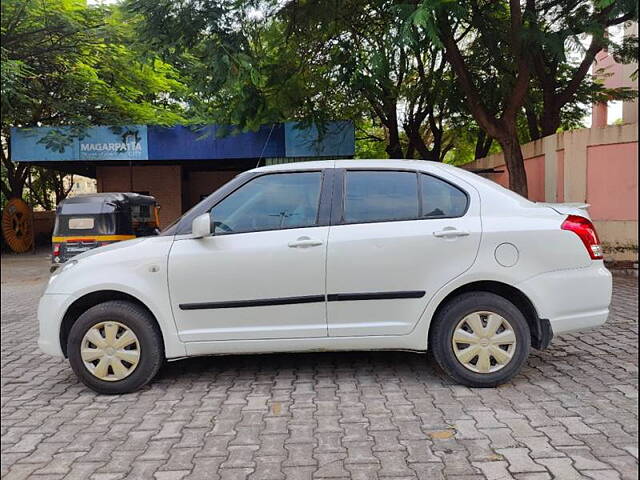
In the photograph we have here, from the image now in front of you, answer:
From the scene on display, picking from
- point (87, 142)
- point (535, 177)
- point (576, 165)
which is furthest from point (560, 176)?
point (87, 142)

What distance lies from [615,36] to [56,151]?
545 inches

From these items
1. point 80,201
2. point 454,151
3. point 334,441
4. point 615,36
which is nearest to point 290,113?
point 80,201

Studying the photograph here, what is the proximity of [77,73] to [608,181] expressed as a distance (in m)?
12.9

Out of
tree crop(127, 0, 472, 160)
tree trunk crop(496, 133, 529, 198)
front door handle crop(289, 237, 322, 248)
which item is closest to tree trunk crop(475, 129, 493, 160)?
tree crop(127, 0, 472, 160)

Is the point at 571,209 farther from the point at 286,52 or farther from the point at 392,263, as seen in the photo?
the point at 286,52

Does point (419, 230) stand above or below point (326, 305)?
above

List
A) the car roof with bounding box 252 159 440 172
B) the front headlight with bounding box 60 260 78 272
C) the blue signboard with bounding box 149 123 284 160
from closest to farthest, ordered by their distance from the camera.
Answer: the front headlight with bounding box 60 260 78 272 → the car roof with bounding box 252 159 440 172 → the blue signboard with bounding box 149 123 284 160

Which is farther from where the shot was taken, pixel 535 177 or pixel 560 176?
pixel 535 177

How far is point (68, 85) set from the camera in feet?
46.4

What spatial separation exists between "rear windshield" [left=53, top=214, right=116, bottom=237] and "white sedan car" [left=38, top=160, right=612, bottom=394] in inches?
230

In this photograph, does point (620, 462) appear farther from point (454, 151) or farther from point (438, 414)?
point (454, 151)

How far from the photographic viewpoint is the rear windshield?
945 centimetres

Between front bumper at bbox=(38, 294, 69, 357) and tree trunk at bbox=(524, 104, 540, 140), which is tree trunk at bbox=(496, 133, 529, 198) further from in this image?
front bumper at bbox=(38, 294, 69, 357)

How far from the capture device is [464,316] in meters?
3.76
